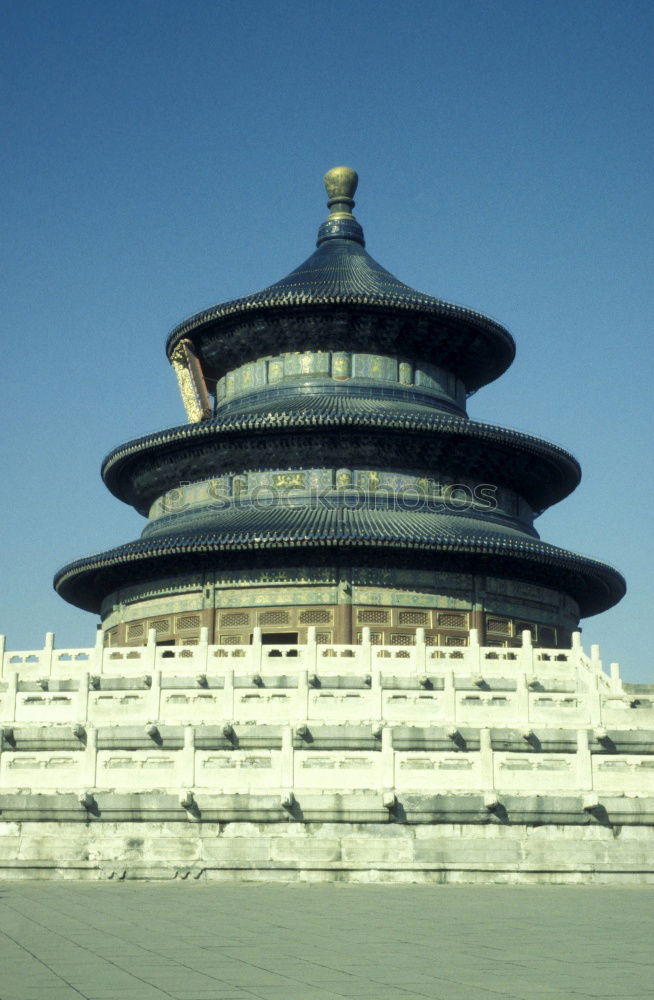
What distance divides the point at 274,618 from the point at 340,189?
73.0 ft

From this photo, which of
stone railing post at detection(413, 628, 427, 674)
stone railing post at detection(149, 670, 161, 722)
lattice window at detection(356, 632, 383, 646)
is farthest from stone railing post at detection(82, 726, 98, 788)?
lattice window at detection(356, 632, 383, 646)

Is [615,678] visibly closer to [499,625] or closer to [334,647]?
[334,647]

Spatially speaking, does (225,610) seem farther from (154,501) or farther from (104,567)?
(154,501)

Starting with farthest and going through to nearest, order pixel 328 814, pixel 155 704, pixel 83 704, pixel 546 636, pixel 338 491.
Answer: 1. pixel 546 636
2. pixel 338 491
3. pixel 83 704
4. pixel 155 704
5. pixel 328 814

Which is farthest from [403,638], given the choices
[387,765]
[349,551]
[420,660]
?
[387,765]

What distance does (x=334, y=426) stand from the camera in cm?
4053

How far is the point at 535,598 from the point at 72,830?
87.2 ft

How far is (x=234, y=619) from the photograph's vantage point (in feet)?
130

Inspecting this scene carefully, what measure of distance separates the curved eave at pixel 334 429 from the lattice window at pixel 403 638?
6730mm

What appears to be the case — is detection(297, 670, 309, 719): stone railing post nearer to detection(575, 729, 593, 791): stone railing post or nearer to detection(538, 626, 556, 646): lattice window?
detection(575, 729, 593, 791): stone railing post

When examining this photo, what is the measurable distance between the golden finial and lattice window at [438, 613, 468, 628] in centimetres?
2073

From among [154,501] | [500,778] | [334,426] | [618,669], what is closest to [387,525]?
[334,426]

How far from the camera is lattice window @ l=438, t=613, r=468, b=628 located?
129 ft

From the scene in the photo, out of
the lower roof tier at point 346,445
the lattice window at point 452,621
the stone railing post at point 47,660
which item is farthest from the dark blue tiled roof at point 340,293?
the stone railing post at point 47,660
